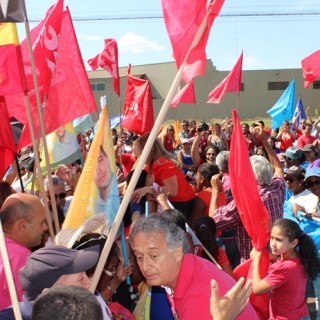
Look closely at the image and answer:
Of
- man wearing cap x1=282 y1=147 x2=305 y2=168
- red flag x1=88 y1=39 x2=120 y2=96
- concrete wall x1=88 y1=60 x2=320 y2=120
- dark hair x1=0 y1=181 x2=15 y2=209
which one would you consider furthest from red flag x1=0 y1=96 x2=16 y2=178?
concrete wall x1=88 y1=60 x2=320 y2=120

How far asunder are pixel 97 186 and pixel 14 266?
0.60m

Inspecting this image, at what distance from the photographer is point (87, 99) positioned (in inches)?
157

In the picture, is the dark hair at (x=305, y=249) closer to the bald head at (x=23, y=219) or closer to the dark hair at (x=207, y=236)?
the dark hair at (x=207, y=236)

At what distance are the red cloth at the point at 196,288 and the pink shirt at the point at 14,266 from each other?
2.76 ft

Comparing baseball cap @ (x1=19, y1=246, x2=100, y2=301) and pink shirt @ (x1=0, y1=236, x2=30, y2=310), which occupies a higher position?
baseball cap @ (x1=19, y1=246, x2=100, y2=301)

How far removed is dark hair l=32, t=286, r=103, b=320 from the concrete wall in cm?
3477

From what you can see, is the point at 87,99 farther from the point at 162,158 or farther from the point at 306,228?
the point at 306,228

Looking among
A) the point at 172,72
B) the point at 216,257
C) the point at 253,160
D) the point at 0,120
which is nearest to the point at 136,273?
the point at 216,257

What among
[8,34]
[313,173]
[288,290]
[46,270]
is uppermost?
[8,34]

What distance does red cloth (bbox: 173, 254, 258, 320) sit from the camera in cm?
200

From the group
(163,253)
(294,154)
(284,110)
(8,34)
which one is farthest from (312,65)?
(163,253)

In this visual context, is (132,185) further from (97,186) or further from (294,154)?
(294,154)

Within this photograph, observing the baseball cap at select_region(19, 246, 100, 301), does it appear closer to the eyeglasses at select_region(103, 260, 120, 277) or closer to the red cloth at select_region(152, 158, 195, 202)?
the eyeglasses at select_region(103, 260, 120, 277)

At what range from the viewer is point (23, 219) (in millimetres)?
2752
